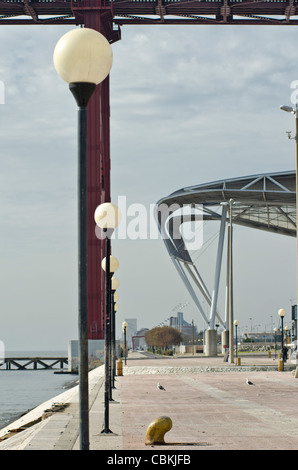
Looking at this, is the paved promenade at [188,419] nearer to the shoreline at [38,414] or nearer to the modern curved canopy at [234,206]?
the shoreline at [38,414]

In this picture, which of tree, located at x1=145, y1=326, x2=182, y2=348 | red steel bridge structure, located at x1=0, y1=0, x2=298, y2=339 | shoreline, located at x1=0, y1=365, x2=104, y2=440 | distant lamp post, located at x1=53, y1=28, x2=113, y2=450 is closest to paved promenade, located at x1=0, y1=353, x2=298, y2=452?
shoreline, located at x1=0, y1=365, x2=104, y2=440

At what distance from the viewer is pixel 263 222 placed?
295 ft

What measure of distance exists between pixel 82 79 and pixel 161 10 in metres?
63.8

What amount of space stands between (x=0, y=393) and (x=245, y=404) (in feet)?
183

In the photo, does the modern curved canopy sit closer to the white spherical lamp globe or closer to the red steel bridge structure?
the red steel bridge structure

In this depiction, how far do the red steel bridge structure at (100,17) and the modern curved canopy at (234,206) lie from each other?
36.4ft

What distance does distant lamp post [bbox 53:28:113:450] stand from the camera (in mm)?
8695

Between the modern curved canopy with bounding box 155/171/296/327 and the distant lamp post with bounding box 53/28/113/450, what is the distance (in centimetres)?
5713

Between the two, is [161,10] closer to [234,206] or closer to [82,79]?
[234,206]

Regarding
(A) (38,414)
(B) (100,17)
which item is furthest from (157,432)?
(B) (100,17)

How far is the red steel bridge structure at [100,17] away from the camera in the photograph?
6700 centimetres
